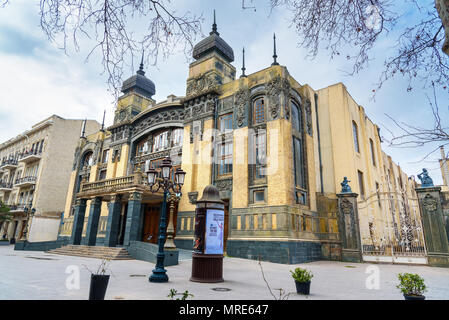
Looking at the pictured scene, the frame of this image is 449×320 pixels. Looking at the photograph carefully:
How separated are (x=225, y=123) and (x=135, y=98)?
44.4 ft

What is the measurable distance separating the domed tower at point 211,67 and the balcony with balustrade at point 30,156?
2685 cm

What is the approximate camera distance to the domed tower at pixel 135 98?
29219mm

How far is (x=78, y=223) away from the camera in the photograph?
22.3m

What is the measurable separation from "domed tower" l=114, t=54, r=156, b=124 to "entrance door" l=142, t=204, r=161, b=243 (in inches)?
404

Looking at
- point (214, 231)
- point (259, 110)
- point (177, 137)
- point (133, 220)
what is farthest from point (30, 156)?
point (214, 231)

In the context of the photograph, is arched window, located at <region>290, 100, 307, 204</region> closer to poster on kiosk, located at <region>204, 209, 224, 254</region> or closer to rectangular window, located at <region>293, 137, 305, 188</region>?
rectangular window, located at <region>293, 137, 305, 188</region>

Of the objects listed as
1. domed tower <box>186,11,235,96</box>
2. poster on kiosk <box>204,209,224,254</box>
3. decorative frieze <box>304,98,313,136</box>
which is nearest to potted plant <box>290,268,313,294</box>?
poster on kiosk <box>204,209,224,254</box>

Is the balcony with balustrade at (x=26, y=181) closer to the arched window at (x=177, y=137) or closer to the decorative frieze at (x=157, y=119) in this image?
the decorative frieze at (x=157, y=119)

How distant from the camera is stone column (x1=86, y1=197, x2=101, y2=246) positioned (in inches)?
811

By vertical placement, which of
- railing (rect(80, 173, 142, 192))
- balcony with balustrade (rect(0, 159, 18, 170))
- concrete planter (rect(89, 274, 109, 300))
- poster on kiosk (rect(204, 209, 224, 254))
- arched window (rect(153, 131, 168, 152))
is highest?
balcony with balustrade (rect(0, 159, 18, 170))

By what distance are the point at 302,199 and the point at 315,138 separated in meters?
5.68

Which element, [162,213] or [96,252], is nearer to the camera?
[162,213]

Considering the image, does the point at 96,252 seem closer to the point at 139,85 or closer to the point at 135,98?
the point at 135,98

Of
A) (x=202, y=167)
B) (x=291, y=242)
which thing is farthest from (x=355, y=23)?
(x=202, y=167)
